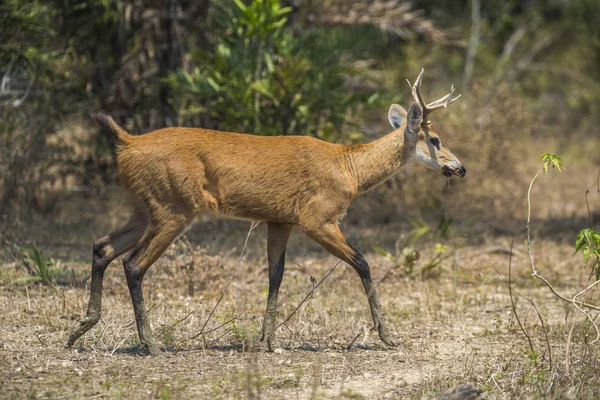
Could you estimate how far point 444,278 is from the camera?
10.3 metres

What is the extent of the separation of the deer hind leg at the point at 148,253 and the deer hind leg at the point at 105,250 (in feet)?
0.80

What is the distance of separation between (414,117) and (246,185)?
163cm

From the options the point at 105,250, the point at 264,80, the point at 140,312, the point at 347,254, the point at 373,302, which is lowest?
the point at 140,312

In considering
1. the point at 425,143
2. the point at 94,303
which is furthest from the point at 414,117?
the point at 94,303

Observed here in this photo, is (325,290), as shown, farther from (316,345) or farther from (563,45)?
(563,45)

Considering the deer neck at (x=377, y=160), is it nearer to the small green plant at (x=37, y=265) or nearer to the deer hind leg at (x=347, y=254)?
the deer hind leg at (x=347, y=254)

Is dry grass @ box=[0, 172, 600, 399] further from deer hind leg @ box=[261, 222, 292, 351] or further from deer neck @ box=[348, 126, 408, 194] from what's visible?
deer neck @ box=[348, 126, 408, 194]

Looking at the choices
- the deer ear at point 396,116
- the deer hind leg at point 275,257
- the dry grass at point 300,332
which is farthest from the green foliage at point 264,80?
the deer hind leg at point 275,257

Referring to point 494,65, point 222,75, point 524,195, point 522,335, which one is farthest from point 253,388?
point 494,65

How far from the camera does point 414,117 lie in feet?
25.4

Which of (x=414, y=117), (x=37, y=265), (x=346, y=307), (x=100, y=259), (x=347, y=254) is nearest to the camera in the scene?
(x=100, y=259)

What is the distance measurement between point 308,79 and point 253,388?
6313mm

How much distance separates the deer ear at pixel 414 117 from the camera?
→ 7684 mm

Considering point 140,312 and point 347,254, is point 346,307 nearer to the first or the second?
point 347,254
